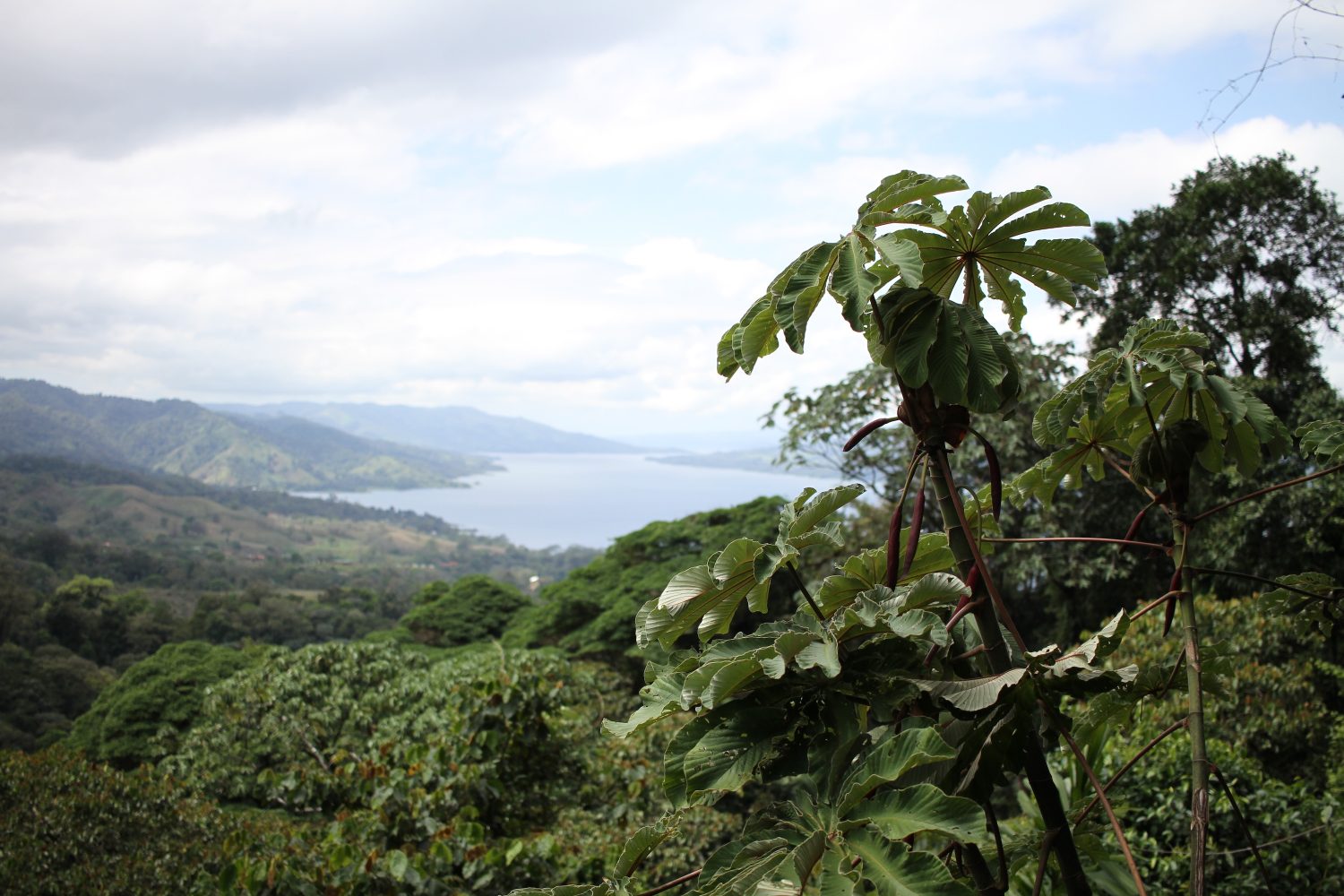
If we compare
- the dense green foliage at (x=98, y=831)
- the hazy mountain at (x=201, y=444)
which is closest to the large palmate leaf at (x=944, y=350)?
the dense green foliage at (x=98, y=831)

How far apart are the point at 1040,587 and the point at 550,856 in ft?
31.5

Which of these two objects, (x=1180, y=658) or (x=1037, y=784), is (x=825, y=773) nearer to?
(x=1037, y=784)

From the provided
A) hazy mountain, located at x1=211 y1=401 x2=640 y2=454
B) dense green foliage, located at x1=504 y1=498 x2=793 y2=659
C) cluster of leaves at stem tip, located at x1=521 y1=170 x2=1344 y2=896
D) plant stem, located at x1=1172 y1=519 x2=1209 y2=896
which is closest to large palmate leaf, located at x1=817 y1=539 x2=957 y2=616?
cluster of leaves at stem tip, located at x1=521 y1=170 x2=1344 y2=896

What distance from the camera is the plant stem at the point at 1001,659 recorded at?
962 mm

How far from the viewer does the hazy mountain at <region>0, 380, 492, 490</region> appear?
67375 mm

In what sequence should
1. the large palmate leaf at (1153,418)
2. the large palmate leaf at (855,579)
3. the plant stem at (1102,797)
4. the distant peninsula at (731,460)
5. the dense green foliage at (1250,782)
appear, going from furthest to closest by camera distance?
the distant peninsula at (731,460) < the dense green foliage at (1250,782) < the large palmate leaf at (1153,418) < the large palmate leaf at (855,579) < the plant stem at (1102,797)

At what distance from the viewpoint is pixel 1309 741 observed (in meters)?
5.50

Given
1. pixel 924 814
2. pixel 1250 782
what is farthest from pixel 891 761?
pixel 1250 782

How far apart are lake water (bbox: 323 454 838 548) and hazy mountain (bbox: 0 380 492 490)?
5.48 meters

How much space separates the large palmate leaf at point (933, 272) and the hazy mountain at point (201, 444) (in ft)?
216

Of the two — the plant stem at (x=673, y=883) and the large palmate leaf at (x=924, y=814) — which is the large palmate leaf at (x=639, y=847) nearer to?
the plant stem at (x=673, y=883)

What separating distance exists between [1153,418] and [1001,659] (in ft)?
1.51

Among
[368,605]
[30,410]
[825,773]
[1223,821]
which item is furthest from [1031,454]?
[30,410]

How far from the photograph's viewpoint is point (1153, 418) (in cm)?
120
